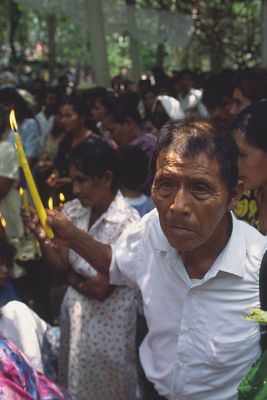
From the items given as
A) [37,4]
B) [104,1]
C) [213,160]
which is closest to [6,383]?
[213,160]

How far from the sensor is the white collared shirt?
5.26 ft

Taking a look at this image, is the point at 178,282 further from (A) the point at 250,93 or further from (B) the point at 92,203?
(A) the point at 250,93

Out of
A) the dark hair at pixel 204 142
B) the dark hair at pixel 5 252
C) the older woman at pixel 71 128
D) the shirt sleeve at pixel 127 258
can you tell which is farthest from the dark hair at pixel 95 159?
the older woman at pixel 71 128

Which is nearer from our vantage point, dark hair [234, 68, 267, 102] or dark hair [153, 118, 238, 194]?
dark hair [153, 118, 238, 194]

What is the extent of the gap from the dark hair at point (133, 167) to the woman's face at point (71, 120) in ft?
3.23

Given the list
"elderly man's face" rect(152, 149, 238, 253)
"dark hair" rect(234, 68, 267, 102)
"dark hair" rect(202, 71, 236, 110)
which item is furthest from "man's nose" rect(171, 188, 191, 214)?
"dark hair" rect(202, 71, 236, 110)

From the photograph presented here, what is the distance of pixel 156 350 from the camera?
1755 mm

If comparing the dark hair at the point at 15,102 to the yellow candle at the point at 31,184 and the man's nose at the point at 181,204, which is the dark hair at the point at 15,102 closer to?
the yellow candle at the point at 31,184

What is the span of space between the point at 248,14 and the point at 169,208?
1622cm

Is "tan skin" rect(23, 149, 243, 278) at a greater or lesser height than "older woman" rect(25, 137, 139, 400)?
greater

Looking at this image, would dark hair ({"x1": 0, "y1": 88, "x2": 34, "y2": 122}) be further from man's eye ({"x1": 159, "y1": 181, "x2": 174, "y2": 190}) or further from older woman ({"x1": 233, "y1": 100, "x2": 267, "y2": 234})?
man's eye ({"x1": 159, "y1": 181, "x2": 174, "y2": 190})

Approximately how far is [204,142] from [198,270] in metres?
0.41

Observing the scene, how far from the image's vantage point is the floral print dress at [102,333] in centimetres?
267

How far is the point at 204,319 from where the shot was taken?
1.61m
